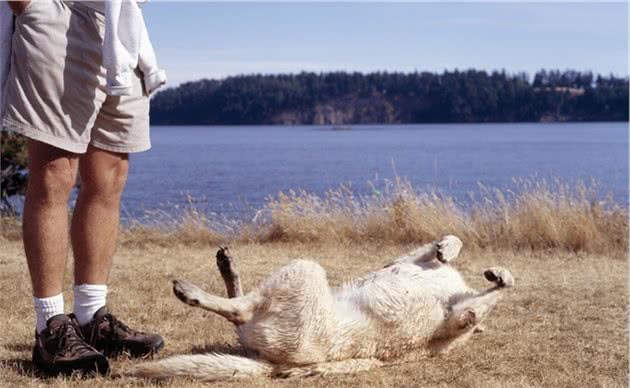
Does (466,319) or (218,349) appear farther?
(218,349)

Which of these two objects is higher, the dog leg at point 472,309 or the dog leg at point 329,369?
the dog leg at point 472,309

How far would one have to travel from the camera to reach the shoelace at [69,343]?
3941 mm

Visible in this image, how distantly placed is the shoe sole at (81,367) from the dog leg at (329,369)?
824 mm

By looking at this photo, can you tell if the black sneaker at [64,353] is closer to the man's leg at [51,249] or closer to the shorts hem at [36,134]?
the man's leg at [51,249]

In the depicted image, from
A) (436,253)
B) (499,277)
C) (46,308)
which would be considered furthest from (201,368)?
(499,277)

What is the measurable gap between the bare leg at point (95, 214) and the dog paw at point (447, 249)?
74.5 inches

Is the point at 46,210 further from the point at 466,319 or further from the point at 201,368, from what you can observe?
the point at 466,319

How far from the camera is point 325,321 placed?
13.3 feet

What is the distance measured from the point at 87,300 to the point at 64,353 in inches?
16.6

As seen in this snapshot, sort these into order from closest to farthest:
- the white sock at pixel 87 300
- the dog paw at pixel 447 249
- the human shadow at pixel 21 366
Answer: the human shadow at pixel 21 366
the white sock at pixel 87 300
the dog paw at pixel 447 249

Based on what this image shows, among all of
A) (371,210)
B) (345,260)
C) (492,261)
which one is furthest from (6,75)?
(371,210)

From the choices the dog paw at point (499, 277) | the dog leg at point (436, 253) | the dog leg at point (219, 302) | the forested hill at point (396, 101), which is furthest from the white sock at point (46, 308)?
the forested hill at point (396, 101)

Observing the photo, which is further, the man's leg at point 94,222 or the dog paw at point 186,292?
the man's leg at point 94,222

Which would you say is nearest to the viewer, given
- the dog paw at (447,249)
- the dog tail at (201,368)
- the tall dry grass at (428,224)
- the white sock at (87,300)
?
the dog tail at (201,368)
